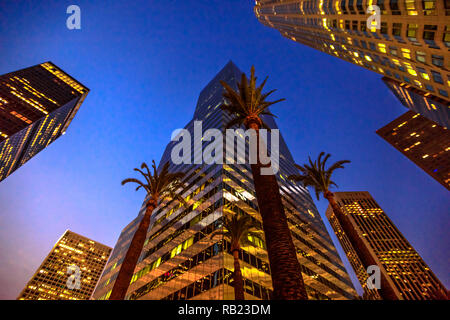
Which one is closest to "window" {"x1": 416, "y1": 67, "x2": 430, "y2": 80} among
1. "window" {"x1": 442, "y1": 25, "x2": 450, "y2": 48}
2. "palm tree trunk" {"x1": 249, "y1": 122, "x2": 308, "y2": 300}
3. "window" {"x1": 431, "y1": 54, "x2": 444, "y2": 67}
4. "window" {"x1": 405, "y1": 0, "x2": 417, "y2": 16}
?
"window" {"x1": 431, "y1": 54, "x2": 444, "y2": 67}

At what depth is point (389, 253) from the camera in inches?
4380

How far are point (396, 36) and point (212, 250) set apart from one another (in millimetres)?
44985

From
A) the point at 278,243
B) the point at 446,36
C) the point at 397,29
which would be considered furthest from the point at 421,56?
the point at 278,243

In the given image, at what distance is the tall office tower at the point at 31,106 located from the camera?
8056 cm

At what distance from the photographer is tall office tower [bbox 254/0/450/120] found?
96.7 ft

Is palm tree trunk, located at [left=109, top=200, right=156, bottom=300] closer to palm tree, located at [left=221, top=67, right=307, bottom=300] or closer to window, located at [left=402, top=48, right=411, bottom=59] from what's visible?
palm tree, located at [left=221, top=67, right=307, bottom=300]

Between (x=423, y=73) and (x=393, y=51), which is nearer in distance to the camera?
(x=423, y=73)

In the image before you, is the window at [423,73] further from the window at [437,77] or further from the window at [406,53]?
the window at [406,53]

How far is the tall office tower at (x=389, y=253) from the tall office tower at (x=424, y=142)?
3949 cm

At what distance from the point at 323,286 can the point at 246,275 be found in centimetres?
1758

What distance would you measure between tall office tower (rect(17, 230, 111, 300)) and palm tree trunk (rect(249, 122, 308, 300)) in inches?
7218

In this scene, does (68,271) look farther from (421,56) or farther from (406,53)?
(421,56)

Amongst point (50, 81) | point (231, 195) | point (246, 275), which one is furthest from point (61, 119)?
point (246, 275)
